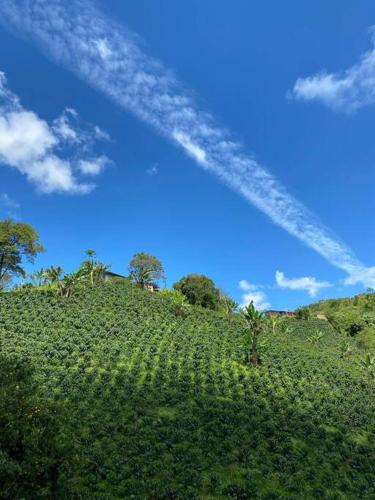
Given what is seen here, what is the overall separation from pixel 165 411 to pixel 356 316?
259 ft

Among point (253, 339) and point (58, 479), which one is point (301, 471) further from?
point (253, 339)

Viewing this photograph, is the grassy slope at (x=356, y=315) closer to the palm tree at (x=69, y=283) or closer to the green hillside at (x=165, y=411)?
the green hillside at (x=165, y=411)

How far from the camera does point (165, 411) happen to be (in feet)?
112

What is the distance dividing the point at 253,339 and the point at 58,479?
120ft

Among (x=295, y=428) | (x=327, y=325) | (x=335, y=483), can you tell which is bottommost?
(x=335, y=483)

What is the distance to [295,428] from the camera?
34.5 metres

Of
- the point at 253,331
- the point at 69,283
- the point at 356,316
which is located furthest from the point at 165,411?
the point at 356,316

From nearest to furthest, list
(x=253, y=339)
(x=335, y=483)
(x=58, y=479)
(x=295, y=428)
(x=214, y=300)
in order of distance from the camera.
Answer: (x=58, y=479) → (x=335, y=483) → (x=295, y=428) → (x=253, y=339) → (x=214, y=300)

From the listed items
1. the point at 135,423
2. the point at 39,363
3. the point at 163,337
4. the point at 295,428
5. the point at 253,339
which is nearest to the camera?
the point at 135,423

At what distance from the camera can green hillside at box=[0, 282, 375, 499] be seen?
55.8 ft

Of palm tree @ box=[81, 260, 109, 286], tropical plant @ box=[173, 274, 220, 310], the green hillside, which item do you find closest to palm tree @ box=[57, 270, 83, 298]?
the green hillside

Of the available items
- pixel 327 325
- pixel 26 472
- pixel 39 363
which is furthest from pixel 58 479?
pixel 327 325

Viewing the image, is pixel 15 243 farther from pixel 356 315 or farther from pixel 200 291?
pixel 356 315

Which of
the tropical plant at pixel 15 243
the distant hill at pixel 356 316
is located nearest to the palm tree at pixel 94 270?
the tropical plant at pixel 15 243
